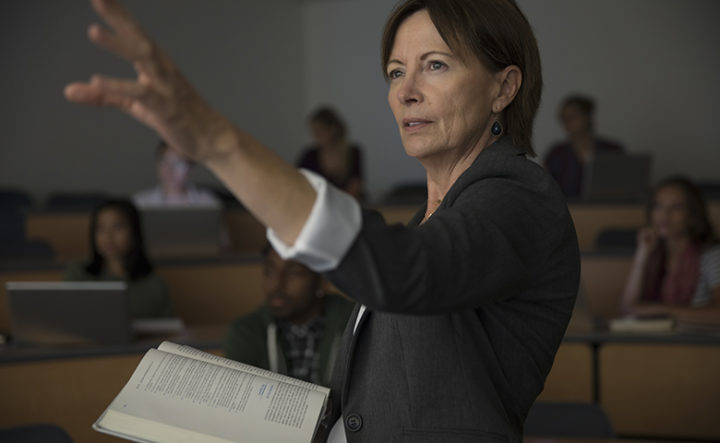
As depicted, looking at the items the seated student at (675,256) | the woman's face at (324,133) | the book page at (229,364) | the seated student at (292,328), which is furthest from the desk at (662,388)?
the woman's face at (324,133)

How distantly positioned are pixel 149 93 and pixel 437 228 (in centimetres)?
30

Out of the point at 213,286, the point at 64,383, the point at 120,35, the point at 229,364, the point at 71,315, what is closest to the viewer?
the point at 120,35

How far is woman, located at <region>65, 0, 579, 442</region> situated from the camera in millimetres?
A: 726

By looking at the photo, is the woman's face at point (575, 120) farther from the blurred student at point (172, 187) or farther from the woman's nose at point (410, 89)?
the woman's nose at point (410, 89)

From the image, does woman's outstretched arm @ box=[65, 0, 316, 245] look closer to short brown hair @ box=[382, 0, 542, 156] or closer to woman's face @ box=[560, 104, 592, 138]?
short brown hair @ box=[382, 0, 542, 156]

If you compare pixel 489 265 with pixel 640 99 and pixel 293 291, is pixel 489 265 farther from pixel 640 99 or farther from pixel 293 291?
pixel 640 99

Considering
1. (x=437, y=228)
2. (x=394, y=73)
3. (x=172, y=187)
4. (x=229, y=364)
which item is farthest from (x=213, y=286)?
(x=437, y=228)

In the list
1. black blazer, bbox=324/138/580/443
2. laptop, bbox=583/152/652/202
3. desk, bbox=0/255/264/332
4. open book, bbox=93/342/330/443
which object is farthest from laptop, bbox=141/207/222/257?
black blazer, bbox=324/138/580/443

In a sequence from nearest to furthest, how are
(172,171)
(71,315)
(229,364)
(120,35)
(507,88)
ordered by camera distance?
1. (120,35)
2. (507,88)
3. (229,364)
4. (71,315)
5. (172,171)

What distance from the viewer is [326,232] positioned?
0.74 m

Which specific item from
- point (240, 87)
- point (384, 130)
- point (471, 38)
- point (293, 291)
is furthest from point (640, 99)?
point (471, 38)

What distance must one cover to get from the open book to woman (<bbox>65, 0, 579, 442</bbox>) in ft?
0.20

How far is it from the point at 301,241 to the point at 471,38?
15.9 inches

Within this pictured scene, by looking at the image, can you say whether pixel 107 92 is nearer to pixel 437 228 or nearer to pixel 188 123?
pixel 188 123
